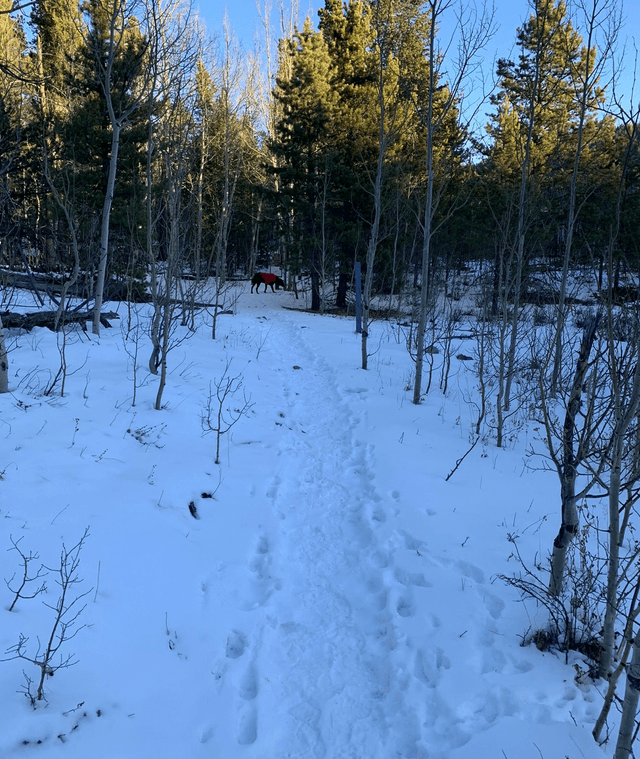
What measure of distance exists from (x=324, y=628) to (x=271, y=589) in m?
0.50

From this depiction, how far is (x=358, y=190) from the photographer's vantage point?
694 inches

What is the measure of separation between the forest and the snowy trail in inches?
40.1

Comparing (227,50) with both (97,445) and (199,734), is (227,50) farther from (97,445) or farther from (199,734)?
(199,734)

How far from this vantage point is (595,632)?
286 centimetres

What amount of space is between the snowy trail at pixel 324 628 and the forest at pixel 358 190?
102 cm

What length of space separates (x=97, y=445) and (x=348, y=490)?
2517 millimetres

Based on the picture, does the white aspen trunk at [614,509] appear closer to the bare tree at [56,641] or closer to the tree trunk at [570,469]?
the tree trunk at [570,469]

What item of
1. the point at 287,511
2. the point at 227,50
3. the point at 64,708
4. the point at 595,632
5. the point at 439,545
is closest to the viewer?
the point at 64,708

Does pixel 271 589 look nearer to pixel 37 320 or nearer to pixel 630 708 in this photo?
pixel 630 708

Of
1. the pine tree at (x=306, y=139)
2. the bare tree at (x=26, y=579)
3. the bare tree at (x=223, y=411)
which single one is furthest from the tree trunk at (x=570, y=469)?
the pine tree at (x=306, y=139)

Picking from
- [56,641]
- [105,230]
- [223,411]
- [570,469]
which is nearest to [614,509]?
[570,469]

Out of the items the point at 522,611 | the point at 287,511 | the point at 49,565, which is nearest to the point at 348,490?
the point at 287,511

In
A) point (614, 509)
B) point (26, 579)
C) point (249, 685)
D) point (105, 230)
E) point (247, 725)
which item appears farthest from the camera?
point (105, 230)

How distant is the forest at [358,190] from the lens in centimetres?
597
